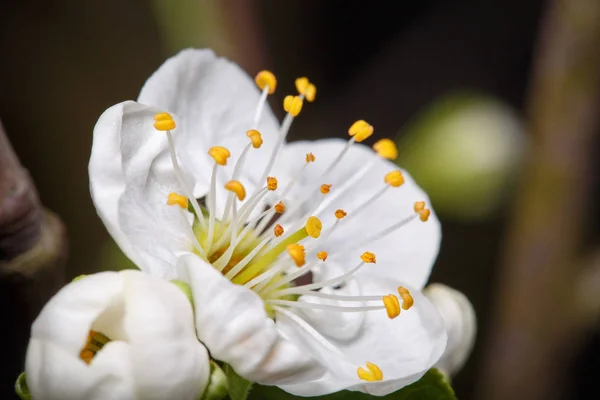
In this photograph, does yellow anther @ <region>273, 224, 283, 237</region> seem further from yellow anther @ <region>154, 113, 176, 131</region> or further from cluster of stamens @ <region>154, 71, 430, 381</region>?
yellow anther @ <region>154, 113, 176, 131</region>

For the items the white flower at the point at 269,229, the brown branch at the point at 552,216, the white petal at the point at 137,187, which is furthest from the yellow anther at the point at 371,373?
the brown branch at the point at 552,216

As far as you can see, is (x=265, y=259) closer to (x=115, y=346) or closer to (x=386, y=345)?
(x=386, y=345)

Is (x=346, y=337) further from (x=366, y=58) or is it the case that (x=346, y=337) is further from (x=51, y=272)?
(x=366, y=58)

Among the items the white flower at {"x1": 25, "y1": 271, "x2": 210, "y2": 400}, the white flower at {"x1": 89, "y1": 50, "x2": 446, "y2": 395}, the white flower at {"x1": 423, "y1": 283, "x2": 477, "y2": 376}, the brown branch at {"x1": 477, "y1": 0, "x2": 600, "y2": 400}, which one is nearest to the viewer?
the white flower at {"x1": 25, "y1": 271, "x2": 210, "y2": 400}

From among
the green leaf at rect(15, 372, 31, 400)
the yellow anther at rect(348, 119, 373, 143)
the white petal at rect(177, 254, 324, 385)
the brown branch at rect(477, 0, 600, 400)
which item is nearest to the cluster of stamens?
the yellow anther at rect(348, 119, 373, 143)

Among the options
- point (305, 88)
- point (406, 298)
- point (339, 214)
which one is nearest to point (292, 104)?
point (305, 88)

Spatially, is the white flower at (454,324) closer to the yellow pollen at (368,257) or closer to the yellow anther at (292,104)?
the yellow pollen at (368,257)
